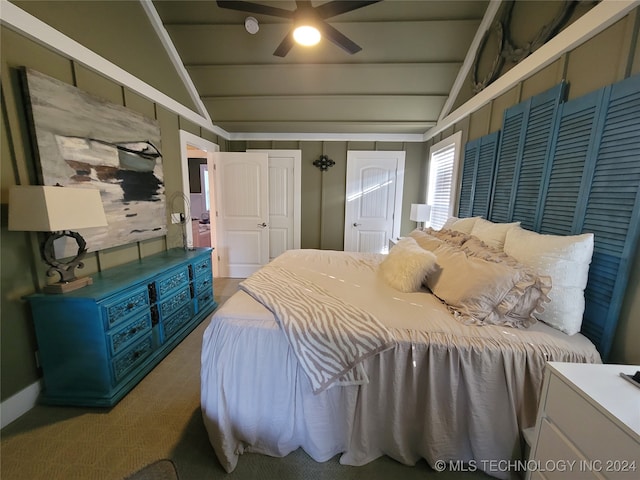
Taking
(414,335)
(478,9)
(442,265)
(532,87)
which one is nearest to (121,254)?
(414,335)

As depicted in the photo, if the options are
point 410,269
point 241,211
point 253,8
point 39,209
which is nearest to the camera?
point 39,209

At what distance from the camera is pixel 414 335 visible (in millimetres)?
1225

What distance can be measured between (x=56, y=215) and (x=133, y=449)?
1.37 m

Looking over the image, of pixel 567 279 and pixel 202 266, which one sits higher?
pixel 567 279

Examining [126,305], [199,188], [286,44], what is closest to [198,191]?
[199,188]

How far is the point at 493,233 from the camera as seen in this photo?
185 centimetres

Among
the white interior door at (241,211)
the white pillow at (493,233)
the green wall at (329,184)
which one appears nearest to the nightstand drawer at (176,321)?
the white interior door at (241,211)

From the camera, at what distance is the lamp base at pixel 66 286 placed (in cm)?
154

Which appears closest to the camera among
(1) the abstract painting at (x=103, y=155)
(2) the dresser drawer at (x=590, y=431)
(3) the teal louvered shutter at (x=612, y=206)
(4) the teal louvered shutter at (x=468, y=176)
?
(2) the dresser drawer at (x=590, y=431)

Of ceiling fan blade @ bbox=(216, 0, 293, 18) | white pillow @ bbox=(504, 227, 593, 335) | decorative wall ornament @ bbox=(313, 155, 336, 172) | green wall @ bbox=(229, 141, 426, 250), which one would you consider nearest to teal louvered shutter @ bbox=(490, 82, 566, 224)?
white pillow @ bbox=(504, 227, 593, 335)

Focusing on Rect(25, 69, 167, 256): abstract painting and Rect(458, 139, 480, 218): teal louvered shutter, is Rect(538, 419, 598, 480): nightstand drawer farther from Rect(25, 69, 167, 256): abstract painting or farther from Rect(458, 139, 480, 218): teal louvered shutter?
Rect(25, 69, 167, 256): abstract painting

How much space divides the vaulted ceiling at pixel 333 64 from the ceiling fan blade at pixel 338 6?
0.86 metres

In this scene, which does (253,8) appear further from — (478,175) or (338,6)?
(478,175)

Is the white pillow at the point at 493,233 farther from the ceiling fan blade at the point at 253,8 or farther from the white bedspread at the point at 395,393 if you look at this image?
the ceiling fan blade at the point at 253,8
